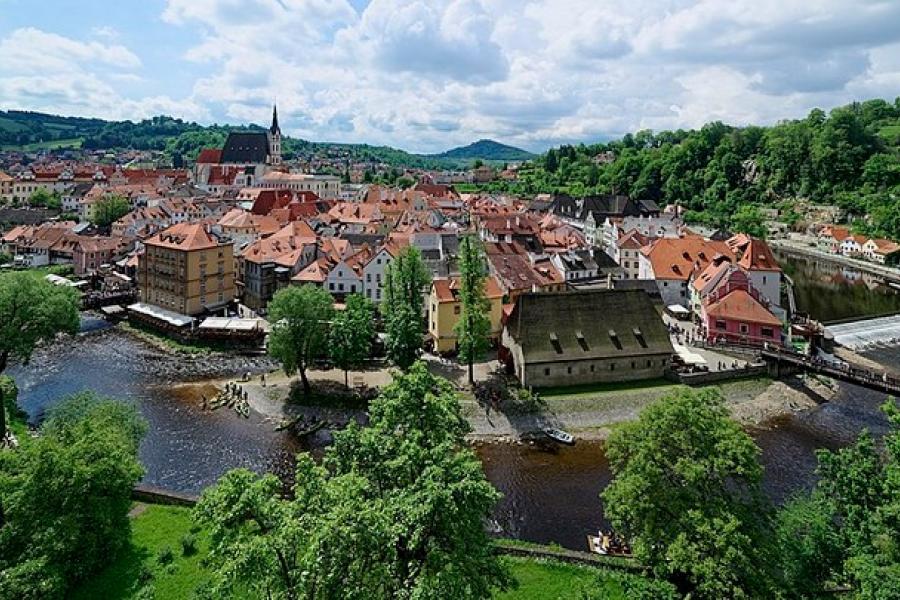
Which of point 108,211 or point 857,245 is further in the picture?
point 108,211

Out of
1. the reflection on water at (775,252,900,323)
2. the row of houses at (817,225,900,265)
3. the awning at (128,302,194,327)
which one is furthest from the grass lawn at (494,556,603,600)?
the row of houses at (817,225,900,265)

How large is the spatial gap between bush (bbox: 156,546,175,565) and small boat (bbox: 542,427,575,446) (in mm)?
21481

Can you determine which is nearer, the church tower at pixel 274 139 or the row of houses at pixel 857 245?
A: the row of houses at pixel 857 245

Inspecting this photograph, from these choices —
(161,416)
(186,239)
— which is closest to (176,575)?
(161,416)

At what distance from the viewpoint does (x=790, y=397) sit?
43344mm

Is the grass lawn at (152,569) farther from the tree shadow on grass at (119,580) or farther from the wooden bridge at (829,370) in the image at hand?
the wooden bridge at (829,370)

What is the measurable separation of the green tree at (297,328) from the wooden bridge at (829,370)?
33.8m

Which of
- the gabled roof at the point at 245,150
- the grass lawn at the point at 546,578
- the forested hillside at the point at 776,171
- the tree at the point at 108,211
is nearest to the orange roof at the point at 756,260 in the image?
the grass lawn at the point at 546,578

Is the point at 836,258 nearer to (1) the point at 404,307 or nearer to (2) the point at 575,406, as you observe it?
(2) the point at 575,406

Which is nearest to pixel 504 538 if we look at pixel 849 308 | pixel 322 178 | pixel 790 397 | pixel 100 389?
pixel 790 397

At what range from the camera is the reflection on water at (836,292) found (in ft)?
232

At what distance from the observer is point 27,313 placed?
145 feet

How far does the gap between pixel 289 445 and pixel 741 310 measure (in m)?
37.8

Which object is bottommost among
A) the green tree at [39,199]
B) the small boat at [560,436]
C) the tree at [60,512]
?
the small boat at [560,436]
